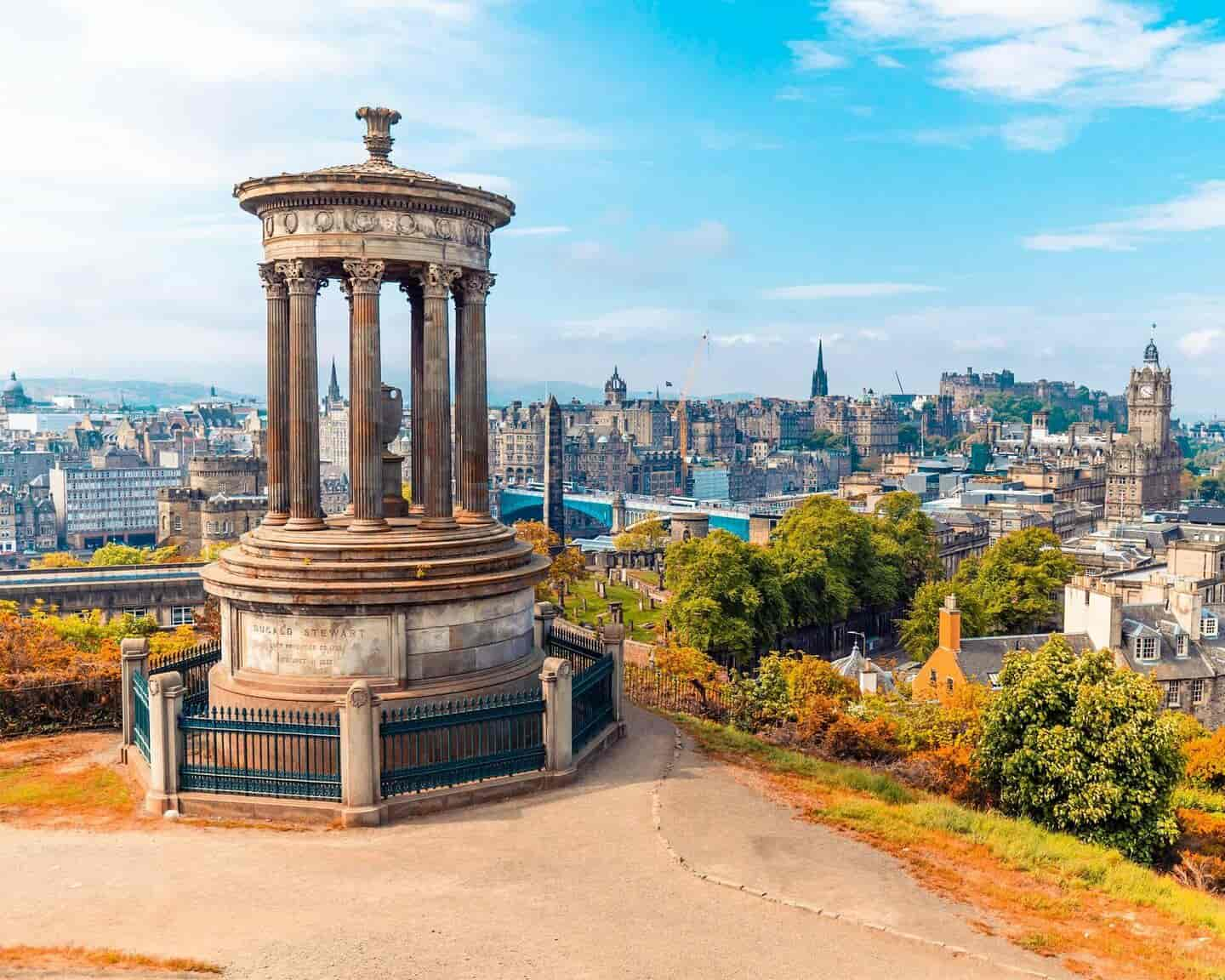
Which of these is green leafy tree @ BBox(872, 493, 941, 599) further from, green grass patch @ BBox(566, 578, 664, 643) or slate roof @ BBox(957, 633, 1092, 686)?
slate roof @ BBox(957, 633, 1092, 686)

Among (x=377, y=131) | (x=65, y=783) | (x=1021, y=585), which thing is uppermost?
(x=377, y=131)

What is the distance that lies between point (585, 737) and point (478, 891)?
7.61m

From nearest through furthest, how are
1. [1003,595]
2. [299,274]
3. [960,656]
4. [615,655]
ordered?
[299,274] → [615,655] → [960,656] → [1003,595]

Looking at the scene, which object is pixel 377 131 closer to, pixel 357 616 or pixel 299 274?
pixel 299 274

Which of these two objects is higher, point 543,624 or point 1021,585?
point 543,624

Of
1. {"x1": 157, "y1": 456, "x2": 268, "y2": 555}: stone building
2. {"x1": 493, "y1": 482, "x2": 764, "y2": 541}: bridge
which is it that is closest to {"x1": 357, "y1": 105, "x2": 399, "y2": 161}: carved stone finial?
{"x1": 157, "y1": 456, "x2": 268, "y2": 555}: stone building

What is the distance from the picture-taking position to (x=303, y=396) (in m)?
24.9

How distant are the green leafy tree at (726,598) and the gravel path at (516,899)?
41504mm

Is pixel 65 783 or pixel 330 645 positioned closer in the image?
pixel 330 645

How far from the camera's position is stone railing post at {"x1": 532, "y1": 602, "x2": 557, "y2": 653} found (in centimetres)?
2958

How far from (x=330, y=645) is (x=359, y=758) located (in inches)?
133

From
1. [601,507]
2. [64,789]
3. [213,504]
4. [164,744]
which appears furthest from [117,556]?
[601,507]

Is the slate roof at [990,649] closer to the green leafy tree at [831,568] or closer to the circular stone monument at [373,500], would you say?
the green leafy tree at [831,568]

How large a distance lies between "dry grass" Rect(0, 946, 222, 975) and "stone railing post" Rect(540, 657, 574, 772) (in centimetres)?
884
